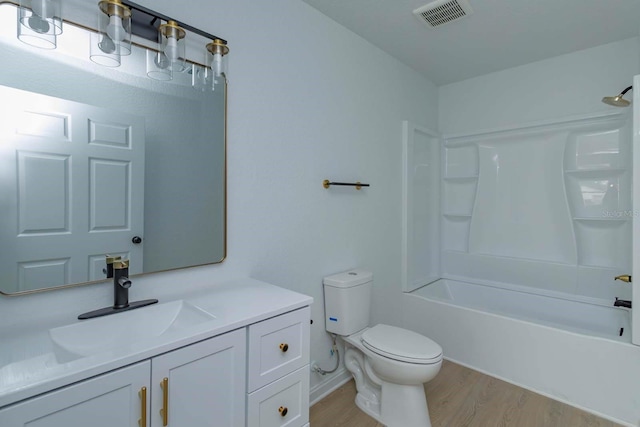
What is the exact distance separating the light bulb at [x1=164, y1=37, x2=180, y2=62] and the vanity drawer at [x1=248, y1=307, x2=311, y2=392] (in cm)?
115

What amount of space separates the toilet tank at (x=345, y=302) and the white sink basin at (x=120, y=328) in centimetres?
100

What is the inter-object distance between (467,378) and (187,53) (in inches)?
108

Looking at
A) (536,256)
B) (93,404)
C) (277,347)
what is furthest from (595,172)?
(93,404)

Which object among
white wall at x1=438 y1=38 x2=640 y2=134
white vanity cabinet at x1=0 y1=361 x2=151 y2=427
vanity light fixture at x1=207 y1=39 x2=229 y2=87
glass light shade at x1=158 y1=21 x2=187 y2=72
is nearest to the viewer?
white vanity cabinet at x1=0 y1=361 x2=151 y2=427

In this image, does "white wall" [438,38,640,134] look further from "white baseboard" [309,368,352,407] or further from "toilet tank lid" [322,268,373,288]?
"white baseboard" [309,368,352,407]

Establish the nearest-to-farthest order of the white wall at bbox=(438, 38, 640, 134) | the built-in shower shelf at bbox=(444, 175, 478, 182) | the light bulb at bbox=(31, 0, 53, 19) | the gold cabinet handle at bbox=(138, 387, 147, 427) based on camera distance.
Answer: the gold cabinet handle at bbox=(138, 387, 147, 427), the light bulb at bbox=(31, 0, 53, 19), the white wall at bbox=(438, 38, 640, 134), the built-in shower shelf at bbox=(444, 175, 478, 182)

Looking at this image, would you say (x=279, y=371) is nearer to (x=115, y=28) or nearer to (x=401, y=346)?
(x=401, y=346)

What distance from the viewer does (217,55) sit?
1.47 m

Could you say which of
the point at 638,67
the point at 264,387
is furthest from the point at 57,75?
the point at 638,67

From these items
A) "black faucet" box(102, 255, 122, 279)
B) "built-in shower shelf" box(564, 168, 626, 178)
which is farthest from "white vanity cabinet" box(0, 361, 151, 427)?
"built-in shower shelf" box(564, 168, 626, 178)

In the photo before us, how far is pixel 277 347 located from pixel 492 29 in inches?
97.7

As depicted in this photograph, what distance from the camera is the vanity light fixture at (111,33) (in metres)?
1.17

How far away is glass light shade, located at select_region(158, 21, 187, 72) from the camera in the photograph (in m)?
1.31

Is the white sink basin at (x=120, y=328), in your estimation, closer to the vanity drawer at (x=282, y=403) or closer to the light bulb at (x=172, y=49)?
the vanity drawer at (x=282, y=403)
